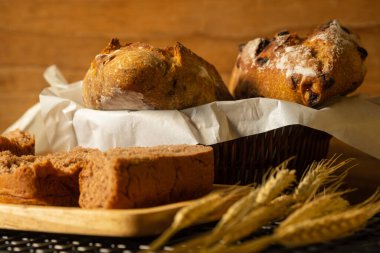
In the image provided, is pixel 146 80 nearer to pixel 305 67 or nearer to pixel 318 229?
pixel 305 67

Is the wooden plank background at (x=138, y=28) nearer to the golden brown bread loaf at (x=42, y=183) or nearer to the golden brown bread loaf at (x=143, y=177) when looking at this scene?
the golden brown bread loaf at (x=143, y=177)

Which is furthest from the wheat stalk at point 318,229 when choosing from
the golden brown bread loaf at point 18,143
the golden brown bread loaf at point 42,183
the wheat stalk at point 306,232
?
the golden brown bread loaf at point 18,143

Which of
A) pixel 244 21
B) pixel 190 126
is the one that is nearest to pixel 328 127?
pixel 190 126

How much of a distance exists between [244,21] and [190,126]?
115 cm

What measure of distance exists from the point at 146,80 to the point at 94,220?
0.51 metres

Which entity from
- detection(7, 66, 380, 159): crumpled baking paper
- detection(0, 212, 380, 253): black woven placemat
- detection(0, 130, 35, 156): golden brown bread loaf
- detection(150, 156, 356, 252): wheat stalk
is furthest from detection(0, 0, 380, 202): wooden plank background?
detection(150, 156, 356, 252): wheat stalk

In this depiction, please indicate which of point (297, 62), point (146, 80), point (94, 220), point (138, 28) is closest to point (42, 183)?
point (94, 220)

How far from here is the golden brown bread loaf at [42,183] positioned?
3.85 feet

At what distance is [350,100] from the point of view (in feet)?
5.15

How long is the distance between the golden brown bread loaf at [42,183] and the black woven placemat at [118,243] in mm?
77

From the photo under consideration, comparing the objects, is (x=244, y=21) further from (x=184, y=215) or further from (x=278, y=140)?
(x=184, y=215)

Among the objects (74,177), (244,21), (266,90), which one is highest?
(244,21)

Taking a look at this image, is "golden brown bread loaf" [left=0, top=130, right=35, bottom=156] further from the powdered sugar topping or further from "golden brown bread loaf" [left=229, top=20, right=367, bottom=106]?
the powdered sugar topping

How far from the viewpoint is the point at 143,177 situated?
107 centimetres
